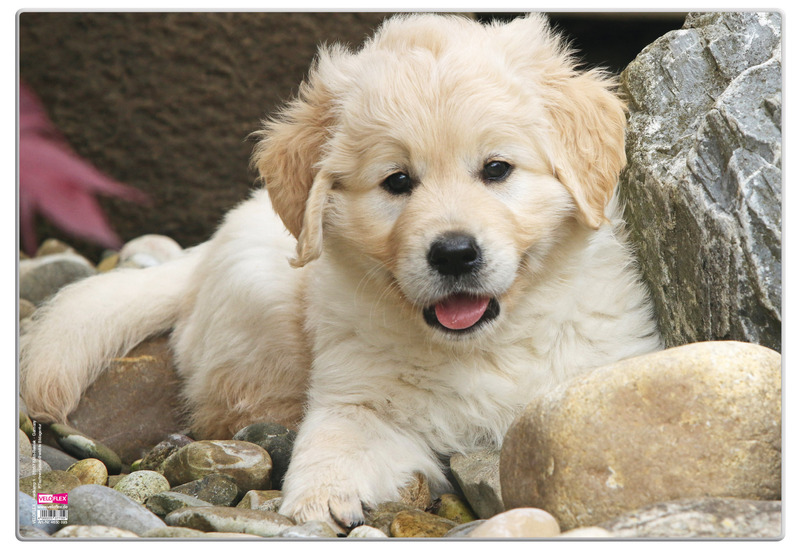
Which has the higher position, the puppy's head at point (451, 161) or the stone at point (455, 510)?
the puppy's head at point (451, 161)

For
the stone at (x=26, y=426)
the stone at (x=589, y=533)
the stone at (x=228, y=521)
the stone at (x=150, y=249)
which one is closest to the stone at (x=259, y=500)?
the stone at (x=228, y=521)

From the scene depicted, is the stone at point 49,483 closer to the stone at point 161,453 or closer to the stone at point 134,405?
the stone at point 161,453

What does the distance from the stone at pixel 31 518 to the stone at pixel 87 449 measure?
2.45 ft

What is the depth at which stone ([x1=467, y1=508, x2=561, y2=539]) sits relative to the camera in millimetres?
2305

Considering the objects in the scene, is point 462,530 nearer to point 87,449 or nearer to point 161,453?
point 161,453

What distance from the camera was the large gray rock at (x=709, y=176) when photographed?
2.74 meters

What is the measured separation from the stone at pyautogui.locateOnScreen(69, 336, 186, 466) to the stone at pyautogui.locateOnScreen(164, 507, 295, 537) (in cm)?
131

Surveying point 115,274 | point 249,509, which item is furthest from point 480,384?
point 115,274

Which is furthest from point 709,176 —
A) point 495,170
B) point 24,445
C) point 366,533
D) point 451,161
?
point 24,445

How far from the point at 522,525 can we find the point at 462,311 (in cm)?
81

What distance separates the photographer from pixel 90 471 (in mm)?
3209

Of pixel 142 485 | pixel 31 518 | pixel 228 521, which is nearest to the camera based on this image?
pixel 228 521

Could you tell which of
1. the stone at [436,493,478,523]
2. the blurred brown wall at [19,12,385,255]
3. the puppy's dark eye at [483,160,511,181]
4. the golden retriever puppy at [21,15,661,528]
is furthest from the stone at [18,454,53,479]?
the blurred brown wall at [19,12,385,255]

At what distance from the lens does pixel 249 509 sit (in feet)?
9.14
